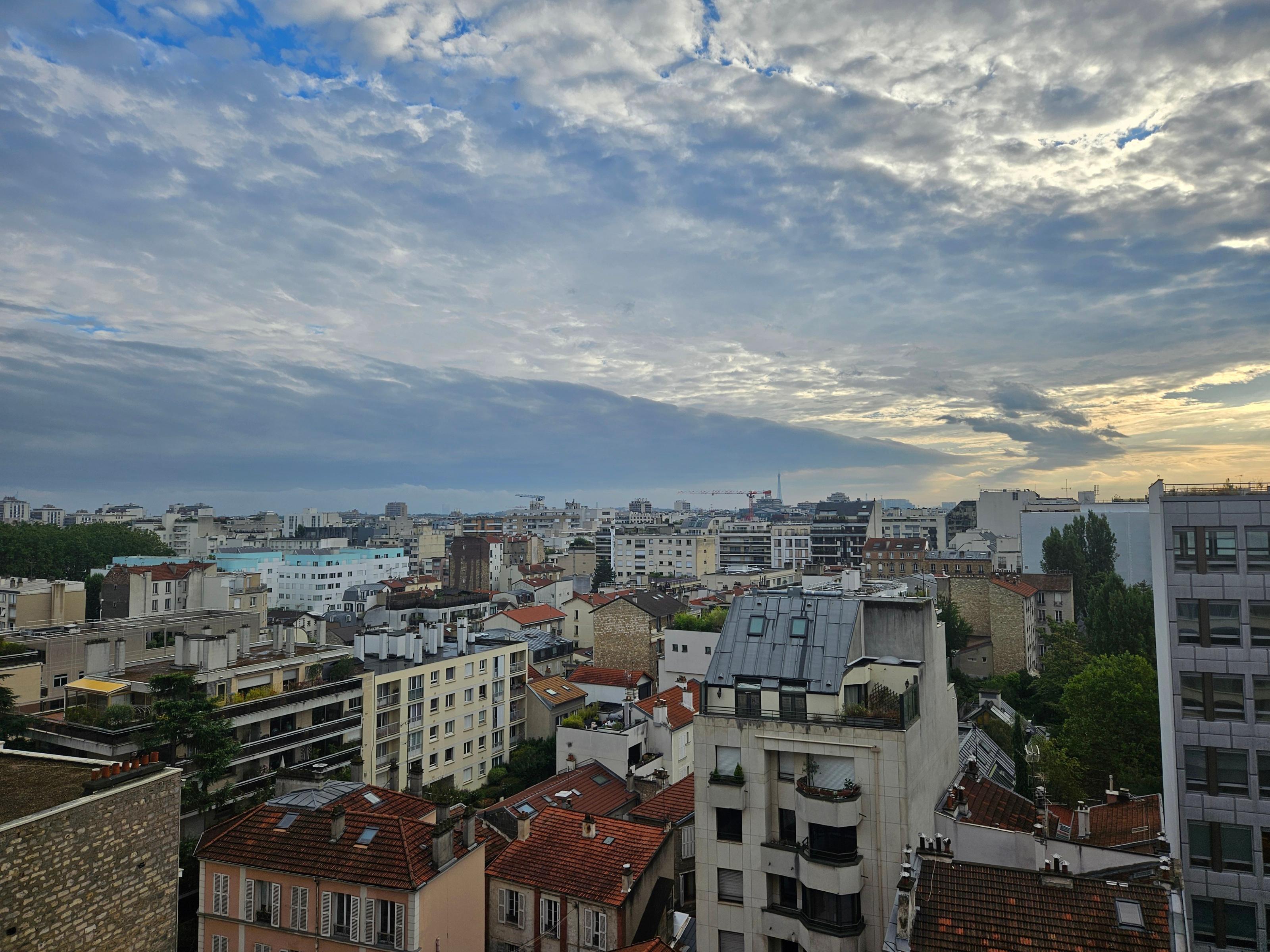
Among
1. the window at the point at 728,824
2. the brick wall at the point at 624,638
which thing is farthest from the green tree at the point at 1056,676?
the window at the point at 728,824

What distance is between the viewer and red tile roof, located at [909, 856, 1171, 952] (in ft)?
52.1

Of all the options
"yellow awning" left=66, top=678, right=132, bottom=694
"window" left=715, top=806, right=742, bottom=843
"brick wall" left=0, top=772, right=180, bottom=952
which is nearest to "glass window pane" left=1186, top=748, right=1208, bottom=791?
"window" left=715, top=806, right=742, bottom=843

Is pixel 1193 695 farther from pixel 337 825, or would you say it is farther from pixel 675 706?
pixel 675 706

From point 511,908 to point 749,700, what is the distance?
38.4 ft

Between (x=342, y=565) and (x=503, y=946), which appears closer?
(x=503, y=946)

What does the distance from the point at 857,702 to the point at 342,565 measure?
128392mm

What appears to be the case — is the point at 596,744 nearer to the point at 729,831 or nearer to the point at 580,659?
the point at 729,831

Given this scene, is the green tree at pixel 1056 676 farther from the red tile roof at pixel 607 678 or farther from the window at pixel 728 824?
the window at pixel 728 824

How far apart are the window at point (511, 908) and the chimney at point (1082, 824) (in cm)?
1766

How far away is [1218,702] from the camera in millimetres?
24641

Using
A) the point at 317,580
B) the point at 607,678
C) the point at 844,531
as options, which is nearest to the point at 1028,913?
the point at 607,678

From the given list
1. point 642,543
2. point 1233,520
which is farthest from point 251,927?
point 642,543

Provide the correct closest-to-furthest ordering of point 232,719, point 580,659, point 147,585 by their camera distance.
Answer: point 232,719
point 580,659
point 147,585

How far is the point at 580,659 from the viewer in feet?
245
